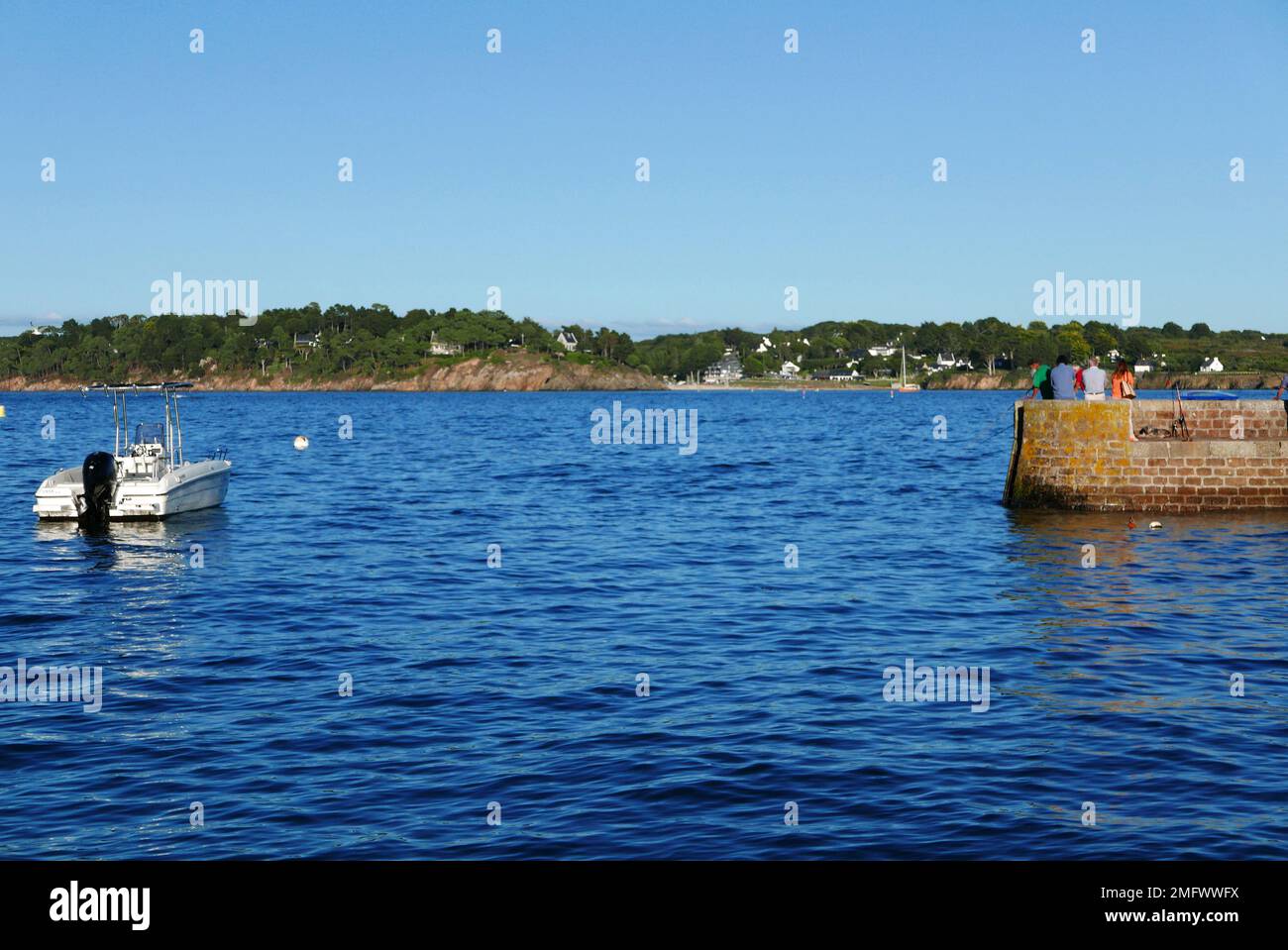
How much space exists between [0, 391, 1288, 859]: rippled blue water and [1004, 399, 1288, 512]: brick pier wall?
0.77 m

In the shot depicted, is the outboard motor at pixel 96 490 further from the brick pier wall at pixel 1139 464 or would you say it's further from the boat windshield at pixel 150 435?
the brick pier wall at pixel 1139 464

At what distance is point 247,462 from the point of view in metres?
64.6

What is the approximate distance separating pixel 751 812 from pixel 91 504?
27627mm

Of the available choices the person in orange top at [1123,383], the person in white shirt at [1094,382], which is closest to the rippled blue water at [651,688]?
the person in white shirt at [1094,382]

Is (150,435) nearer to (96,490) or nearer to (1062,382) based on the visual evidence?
(96,490)

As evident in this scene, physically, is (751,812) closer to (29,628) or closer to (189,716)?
(189,716)

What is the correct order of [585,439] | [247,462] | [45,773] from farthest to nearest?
[585,439] < [247,462] < [45,773]

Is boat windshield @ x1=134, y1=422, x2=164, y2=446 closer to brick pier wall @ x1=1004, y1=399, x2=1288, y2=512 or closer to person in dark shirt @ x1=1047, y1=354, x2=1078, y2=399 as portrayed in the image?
brick pier wall @ x1=1004, y1=399, x2=1288, y2=512

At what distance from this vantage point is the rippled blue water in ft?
34.5

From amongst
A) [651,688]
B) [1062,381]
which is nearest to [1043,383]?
[1062,381]

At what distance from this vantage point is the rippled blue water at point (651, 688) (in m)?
10.5
